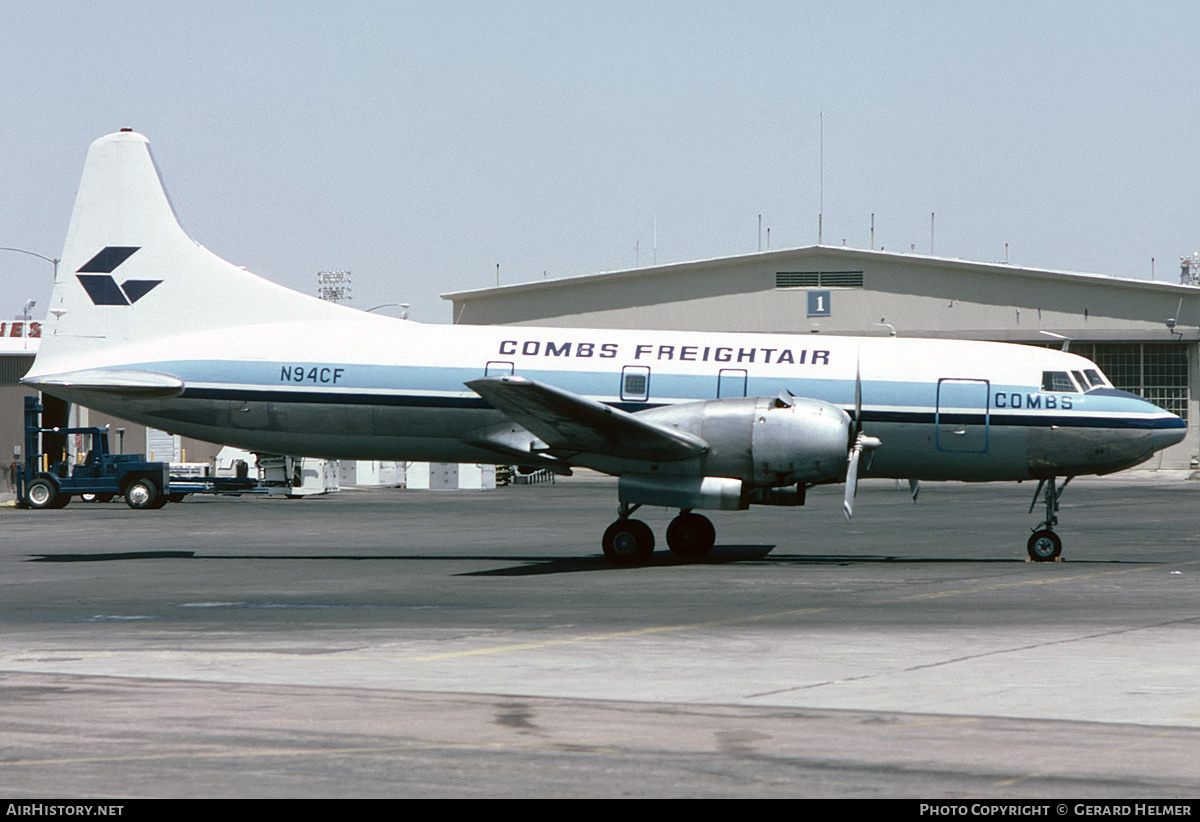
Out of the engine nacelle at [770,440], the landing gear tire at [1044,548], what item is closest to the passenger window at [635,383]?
the engine nacelle at [770,440]

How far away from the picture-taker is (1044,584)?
20609 mm

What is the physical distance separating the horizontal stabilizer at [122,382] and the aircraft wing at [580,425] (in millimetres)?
6894

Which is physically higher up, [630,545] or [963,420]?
[963,420]

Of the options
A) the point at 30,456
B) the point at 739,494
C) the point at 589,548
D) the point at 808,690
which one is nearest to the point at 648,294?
the point at 30,456

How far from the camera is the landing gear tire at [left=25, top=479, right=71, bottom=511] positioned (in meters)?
Answer: 45.1

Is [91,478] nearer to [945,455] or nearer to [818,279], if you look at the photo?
[945,455]

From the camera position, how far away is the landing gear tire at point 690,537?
25.5 metres

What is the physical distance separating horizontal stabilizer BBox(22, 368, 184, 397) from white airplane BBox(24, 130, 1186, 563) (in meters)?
0.04

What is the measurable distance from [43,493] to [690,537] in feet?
91.9

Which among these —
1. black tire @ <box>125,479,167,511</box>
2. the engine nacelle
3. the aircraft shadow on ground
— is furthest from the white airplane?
black tire @ <box>125,479,167,511</box>

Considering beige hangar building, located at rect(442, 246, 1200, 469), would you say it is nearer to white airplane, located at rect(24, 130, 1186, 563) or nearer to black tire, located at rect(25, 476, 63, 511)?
black tire, located at rect(25, 476, 63, 511)

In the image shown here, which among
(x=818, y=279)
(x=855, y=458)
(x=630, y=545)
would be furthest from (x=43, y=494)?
(x=818, y=279)

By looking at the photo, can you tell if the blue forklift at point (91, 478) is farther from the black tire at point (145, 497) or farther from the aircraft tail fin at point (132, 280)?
the aircraft tail fin at point (132, 280)

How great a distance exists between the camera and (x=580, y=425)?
2336 cm
